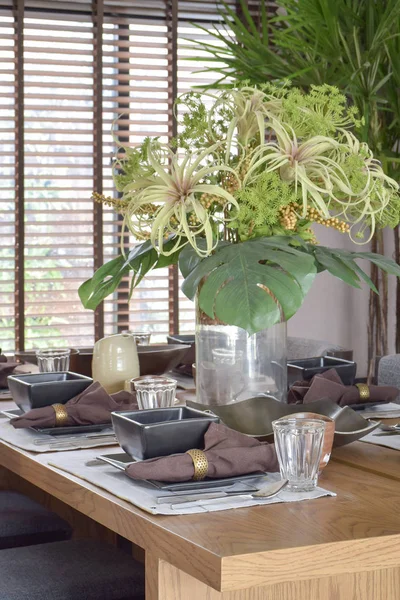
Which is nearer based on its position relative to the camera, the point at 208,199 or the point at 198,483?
the point at 198,483

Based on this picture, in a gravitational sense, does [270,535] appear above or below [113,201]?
below

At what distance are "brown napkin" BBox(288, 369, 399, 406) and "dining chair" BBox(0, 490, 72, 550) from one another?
2.06 ft

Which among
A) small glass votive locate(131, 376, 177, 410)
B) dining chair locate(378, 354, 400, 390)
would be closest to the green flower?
small glass votive locate(131, 376, 177, 410)

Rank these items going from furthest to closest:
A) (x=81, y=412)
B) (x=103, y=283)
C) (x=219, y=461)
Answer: (x=103, y=283) → (x=81, y=412) → (x=219, y=461)

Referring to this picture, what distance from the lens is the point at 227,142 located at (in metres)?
1.79

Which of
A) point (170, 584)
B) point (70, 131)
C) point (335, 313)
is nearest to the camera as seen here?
point (170, 584)

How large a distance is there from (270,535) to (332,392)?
0.84 m

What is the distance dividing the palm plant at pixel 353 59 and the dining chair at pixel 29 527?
2.22 metres

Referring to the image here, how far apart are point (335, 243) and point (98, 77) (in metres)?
1.48

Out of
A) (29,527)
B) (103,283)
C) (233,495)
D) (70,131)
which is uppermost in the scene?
(70,131)

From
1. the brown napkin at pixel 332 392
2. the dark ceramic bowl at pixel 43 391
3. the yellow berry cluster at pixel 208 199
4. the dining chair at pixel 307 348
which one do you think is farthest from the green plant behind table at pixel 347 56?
the dark ceramic bowl at pixel 43 391

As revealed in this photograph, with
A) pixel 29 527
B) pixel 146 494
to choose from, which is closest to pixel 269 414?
pixel 146 494

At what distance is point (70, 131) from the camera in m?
4.46

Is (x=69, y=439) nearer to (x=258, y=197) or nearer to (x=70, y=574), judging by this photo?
(x=70, y=574)
